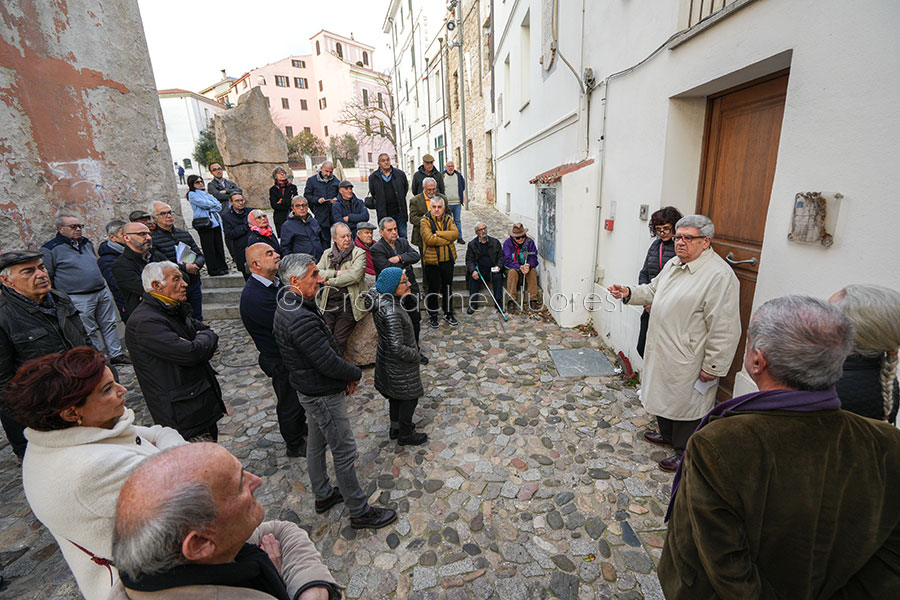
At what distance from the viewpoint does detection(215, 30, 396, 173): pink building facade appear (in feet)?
137

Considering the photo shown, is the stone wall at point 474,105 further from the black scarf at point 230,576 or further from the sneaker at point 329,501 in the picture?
the black scarf at point 230,576

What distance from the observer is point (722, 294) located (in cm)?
284

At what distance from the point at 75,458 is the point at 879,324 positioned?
304 cm

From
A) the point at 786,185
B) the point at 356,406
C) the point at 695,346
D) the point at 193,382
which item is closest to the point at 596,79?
the point at 786,185

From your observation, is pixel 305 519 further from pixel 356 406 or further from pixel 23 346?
pixel 23 346

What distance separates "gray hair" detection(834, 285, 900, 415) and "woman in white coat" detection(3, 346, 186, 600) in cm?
282

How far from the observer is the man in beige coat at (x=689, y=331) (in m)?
2.87

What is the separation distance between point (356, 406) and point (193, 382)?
6.33ft

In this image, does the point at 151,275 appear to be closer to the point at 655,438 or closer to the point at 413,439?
the point at 413,439

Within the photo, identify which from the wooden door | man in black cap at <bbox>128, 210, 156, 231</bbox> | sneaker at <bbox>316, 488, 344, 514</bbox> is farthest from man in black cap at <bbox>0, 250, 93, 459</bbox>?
the wooden door

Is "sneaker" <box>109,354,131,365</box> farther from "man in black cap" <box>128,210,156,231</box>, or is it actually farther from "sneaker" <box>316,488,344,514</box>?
"sneaker" <box>316,488,344,514</box>

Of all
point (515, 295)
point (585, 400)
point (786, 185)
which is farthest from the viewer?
point (515, 295)

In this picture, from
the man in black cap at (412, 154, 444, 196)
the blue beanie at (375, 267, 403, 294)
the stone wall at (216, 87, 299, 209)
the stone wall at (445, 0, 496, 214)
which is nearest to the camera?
the blue beanie at (375, 267, 403, 294)

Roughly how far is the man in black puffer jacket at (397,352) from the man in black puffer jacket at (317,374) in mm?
559
